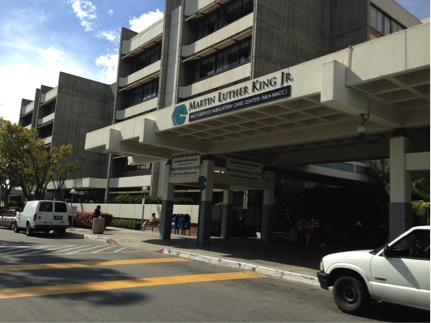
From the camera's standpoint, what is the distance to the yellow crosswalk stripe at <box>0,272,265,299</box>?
316 inches

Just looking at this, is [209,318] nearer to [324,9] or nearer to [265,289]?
[265,289]

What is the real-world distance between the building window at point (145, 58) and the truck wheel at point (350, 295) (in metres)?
38.6

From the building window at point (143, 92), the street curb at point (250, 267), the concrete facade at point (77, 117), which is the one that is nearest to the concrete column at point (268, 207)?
the street curb at point (250, 267)

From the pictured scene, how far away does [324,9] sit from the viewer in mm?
35875

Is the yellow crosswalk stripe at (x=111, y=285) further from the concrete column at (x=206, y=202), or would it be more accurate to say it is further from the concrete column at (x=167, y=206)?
the concrete column at (x=167, y=206)

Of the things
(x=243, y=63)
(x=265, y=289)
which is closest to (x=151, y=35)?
(x=243, y=63)

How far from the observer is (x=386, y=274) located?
6.98m

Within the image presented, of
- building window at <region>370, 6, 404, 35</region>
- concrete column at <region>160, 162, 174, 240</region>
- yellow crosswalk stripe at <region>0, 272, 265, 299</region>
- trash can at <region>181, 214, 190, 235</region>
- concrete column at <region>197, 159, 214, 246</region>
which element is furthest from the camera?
building window at <region>370, 6, 404, 35</region>

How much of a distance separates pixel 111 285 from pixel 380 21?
33297 millimetres

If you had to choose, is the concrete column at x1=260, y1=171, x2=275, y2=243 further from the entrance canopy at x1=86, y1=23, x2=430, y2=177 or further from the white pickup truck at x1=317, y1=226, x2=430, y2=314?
the white pickup truck at x1=317, y1=226, x2=430, y2=314

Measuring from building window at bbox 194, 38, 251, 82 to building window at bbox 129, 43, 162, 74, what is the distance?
27.3 feet

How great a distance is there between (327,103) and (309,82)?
1001mm

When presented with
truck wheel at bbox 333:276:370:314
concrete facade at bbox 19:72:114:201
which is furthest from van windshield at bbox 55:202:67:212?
concrete facade at bbox 19:72:114:201

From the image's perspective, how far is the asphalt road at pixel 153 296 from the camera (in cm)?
673
